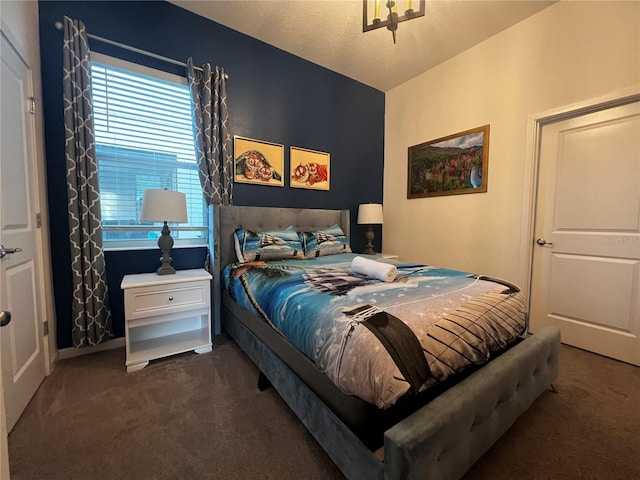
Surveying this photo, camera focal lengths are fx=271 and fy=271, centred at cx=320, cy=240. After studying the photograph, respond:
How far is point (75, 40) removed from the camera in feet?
6.53

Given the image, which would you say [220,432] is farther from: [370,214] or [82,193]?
[370,214]

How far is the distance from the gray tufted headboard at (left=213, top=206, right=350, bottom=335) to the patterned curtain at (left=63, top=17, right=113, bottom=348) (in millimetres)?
871

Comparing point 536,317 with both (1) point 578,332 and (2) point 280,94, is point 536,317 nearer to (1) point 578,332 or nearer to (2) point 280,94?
(1) point 578,332

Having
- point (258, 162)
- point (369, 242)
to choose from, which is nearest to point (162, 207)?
point (258, 162)

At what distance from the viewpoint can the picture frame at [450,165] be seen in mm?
2916

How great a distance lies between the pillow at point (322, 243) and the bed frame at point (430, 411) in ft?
3.52

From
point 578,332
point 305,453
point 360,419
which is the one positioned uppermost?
point 360,419

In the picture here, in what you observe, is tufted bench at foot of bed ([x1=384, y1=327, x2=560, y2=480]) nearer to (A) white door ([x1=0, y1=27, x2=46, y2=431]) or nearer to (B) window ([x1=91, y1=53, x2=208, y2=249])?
(A) white door ([x1=0, y1=27, x2=46, y2=431])

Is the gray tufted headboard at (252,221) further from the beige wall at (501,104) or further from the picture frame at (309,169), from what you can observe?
the beige wall at (501,104)

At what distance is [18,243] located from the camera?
157 centimetres

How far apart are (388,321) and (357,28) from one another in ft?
9.62

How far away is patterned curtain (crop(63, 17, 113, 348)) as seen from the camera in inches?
78.1

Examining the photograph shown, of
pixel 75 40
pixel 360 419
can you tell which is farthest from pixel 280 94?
pixel 360 419

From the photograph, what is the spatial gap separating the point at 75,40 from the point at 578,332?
4688 millimetres
